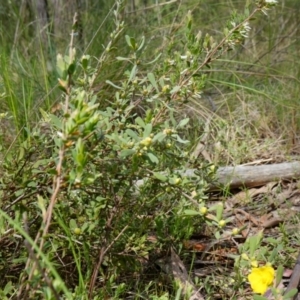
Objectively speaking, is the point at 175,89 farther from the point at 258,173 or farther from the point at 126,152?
the point at 258,173

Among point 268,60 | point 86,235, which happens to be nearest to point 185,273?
point 86,235

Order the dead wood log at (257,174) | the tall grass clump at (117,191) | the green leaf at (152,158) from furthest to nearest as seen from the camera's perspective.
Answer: the dead wood log at (257,174) → the tall grass clump at (117,191) → the green leaf at (152,158)

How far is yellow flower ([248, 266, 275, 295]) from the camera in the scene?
1.21 metres

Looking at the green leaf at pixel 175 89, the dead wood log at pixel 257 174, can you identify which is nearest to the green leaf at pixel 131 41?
the green leaf at pixel 175 89

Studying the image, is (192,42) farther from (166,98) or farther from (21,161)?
(21,161)

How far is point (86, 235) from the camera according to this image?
1.36 meters

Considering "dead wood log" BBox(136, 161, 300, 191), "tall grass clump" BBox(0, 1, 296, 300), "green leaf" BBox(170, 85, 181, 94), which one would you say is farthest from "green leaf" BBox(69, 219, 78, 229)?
"dead wood log" BBox(136, 161, 300, 191)

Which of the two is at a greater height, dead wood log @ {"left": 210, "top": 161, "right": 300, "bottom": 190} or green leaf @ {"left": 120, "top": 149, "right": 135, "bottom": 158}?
green leaf @ {"left": 120, "top": 149, "right": 135, "bottom": 158}

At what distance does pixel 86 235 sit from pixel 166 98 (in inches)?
16.0

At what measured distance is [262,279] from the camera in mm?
1218

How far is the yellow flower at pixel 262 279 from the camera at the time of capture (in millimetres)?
1212

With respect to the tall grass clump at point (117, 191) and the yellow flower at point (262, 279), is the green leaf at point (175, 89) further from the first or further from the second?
the yellow flower at point (262, 279)

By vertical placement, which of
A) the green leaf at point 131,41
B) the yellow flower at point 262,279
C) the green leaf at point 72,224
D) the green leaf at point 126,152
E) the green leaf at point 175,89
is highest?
the green leaf at point 131,41

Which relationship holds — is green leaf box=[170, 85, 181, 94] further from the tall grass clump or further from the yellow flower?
the yellow flower
